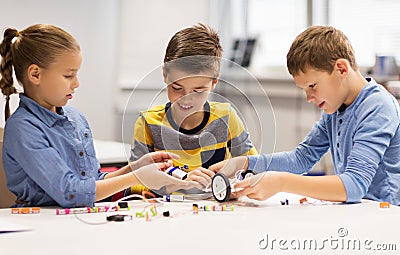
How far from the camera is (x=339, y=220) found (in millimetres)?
1202

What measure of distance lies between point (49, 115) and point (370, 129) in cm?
A: 75

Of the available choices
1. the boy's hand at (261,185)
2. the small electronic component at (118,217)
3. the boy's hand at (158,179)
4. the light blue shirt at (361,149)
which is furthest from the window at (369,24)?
the small electronic component at (118,217)

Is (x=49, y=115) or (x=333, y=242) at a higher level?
(x=49, y=115)

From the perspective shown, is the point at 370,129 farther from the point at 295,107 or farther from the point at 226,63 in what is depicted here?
the point at 295,107

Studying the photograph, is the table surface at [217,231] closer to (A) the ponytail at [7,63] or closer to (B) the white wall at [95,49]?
(A) the ponytail at [7,63]

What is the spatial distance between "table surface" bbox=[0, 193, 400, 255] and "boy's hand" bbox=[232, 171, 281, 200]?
1.1 inches

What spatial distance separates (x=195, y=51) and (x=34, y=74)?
375mm

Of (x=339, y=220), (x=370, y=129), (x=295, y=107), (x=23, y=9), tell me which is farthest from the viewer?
(x=295, y=107)


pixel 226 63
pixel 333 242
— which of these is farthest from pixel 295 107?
pixel 333 242

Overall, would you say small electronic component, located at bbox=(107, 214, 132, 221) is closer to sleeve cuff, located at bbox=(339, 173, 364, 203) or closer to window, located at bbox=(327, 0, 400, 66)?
sleeve cuff, located at bbox=(339, 173, 364, 203)

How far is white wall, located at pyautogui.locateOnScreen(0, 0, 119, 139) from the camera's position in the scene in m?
3.75

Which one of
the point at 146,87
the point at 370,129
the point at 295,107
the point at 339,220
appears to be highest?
the point at 146,87

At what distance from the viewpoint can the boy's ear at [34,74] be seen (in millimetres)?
1368

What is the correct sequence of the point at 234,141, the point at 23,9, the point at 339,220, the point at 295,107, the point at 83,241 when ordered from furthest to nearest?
the point at 295,107 < the point at 23,9 < the point at 234,141 < the point at 339,220 < the point at 83,241
